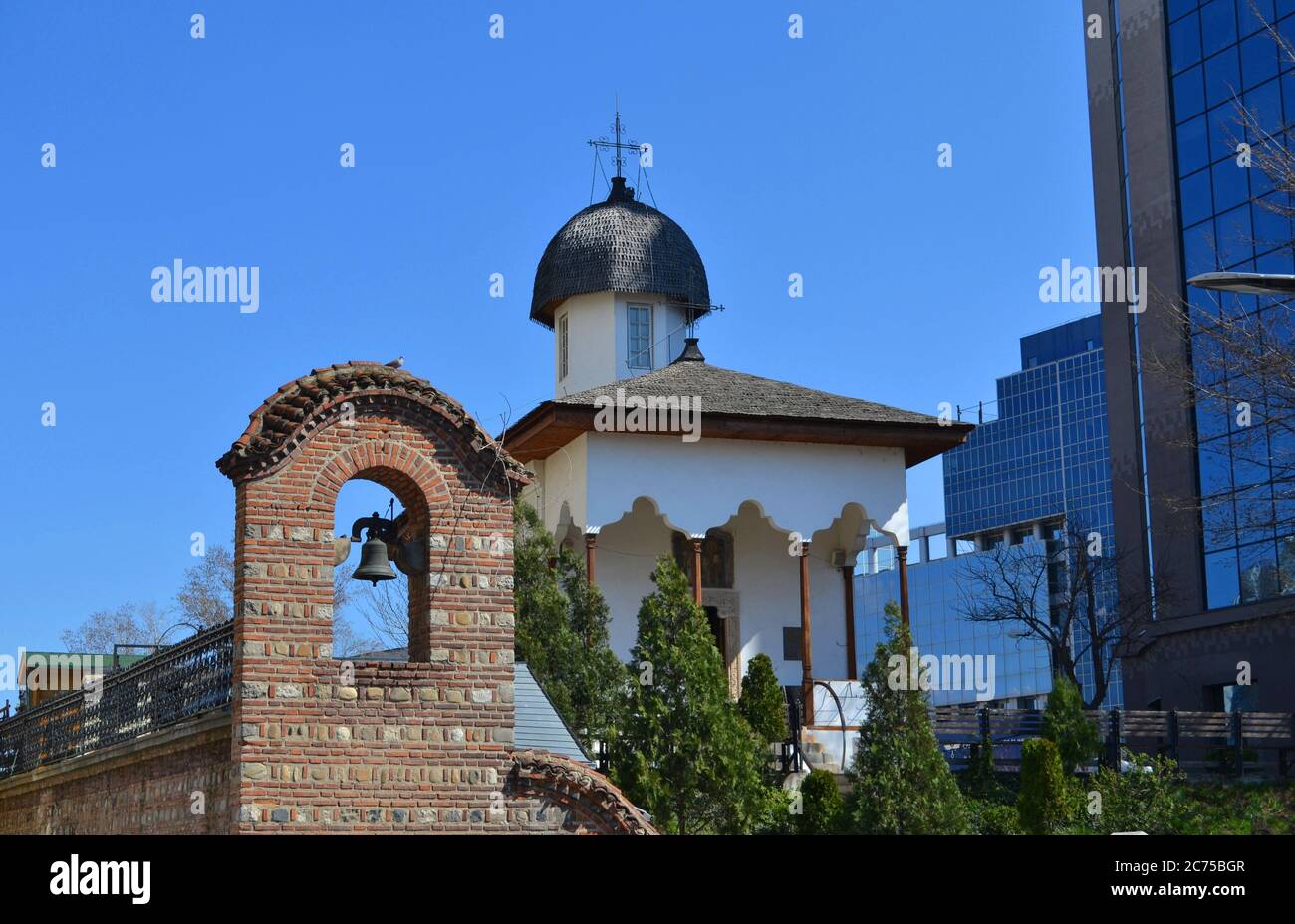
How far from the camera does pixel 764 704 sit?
23.7 metres

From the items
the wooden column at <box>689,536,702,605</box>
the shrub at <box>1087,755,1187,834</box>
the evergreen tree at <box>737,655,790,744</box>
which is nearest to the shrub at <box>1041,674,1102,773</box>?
the shrub at <box>1087,755,1187,834</box>

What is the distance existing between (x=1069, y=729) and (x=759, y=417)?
7.18 m

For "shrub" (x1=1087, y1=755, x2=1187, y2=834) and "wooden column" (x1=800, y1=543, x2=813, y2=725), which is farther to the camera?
"wooden column" (x1=800, y1=543, x2=813, y2=725)

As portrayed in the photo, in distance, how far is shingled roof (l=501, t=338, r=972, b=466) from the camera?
1051 inches

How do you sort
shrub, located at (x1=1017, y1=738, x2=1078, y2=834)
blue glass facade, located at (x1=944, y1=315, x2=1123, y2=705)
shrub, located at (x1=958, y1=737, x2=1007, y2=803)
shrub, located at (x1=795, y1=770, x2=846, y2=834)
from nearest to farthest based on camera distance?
shrub, located at (x1=795, y1=770, x2=846, y2=834) < shrub, located at (x1=1017, y1=738, x2=1078, y2=834) < shrub, located at (x1=958, y1=737, x2=1007, y2=803) < blue glass facade, located at (x1=944, y1=315, x2=1123, y2=705)

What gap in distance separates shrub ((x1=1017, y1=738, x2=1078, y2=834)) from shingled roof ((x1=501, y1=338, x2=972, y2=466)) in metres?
8.27

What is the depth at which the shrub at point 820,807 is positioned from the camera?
19109 mm

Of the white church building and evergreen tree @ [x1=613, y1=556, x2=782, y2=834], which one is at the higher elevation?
the white church building

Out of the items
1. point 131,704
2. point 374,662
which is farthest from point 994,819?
point 131,704

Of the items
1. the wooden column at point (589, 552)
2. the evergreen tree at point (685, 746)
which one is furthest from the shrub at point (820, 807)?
the wooden column at point (589, 552)

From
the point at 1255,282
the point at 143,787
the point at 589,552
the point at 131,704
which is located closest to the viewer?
the point at 1255,282

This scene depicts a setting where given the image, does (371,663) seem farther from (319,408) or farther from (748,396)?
(748,396)

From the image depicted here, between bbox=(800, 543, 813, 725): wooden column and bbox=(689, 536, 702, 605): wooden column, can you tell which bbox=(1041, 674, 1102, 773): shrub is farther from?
bbox=(689, 536, 702, 605): wooden column

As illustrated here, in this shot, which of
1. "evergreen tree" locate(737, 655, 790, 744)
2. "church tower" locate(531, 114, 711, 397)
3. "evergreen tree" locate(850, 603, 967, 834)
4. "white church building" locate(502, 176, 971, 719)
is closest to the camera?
"evergreen tree" locate(850, 603, 967, 834)
